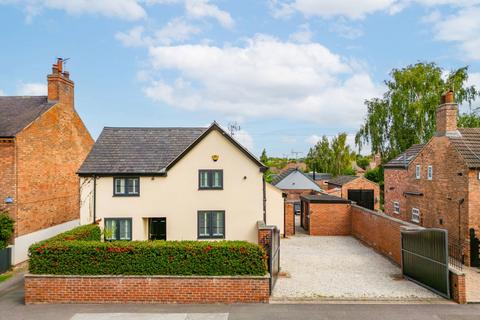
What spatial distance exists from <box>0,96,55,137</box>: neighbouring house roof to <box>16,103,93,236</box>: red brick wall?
1.46ft

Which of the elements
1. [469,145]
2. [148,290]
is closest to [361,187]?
[469,145]

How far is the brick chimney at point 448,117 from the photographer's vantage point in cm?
1828

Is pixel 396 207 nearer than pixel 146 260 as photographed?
No

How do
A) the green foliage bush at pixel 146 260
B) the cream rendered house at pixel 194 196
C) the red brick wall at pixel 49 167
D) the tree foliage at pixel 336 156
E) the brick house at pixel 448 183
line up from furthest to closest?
the tree foliage at pixel 336 156 → the cream rendered house at pixel 194 196 → the red brick wall at pixel 49 167 → the brick house at pixel 448 183 → the green foliage bush at pixel 146 260

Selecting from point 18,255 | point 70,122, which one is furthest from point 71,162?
point 18,255

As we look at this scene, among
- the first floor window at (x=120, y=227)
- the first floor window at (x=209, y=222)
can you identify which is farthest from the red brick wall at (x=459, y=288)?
the first floor window at (x=120, y=227)

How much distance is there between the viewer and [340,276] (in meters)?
14.1

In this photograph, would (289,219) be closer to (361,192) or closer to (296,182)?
(296,182)

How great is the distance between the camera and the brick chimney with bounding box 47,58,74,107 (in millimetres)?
21219

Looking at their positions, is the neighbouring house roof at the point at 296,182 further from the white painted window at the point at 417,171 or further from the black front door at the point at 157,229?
the black front door at the point at 157,229

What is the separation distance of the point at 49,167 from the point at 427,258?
21.3m

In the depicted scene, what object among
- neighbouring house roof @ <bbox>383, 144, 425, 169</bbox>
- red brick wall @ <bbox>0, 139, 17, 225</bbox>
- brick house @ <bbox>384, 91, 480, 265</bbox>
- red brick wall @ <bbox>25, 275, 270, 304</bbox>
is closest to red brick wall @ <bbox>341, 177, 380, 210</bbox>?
neighbouring house roof @ <bbox>383, 144, 425, 169</bbox>

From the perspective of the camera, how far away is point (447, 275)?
1138 centimetres

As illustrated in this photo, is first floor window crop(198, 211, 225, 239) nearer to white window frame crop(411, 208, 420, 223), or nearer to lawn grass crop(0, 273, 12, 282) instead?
lawn grass crop(0, 273, 12, 282)
